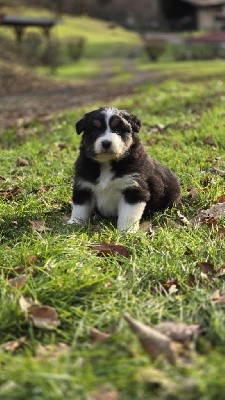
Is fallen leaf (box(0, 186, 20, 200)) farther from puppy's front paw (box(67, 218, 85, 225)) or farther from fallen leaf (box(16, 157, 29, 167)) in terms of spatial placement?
fallen leaf (box(16, 157, 29, 167))

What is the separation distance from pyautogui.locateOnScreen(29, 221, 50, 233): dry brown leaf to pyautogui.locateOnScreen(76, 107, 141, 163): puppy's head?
0.75 metres

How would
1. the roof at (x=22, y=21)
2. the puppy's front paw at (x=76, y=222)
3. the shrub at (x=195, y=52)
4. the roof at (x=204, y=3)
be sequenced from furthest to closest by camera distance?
the roof at (x=204, y=3)
the shrub at (x=195, y=52)
the roof at (x=22, y=21)
the puppy's front paw at (x=76, y=222)

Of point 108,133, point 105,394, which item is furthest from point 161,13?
point 105,394

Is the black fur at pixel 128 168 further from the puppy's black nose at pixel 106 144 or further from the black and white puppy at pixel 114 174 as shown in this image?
the puppy's black nose at pixel 106 144

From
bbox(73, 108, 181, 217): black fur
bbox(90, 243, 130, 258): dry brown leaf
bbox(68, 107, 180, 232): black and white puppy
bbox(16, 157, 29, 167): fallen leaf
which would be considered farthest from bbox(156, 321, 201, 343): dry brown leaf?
bbox(16, 157, 29, 167): fallen leaf

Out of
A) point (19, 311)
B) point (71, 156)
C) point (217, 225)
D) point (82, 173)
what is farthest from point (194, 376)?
point (71, 156)

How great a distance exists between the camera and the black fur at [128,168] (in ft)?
15.6

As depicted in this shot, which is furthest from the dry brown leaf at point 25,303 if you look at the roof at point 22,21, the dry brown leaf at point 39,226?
the roof at point 22,21

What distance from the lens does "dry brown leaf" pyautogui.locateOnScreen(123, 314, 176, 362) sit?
2.54m

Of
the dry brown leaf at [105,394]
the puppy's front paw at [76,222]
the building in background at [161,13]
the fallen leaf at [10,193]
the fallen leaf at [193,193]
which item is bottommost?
the building in background at [161,13]

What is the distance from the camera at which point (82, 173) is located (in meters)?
4.89

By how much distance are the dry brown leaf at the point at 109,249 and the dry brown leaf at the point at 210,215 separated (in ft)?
2.90

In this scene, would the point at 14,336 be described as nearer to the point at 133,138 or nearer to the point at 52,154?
the point at 133,138

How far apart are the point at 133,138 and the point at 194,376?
2.96 metres
